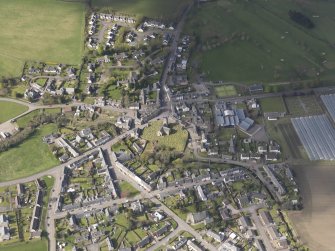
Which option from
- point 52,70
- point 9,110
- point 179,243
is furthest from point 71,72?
point 179,243

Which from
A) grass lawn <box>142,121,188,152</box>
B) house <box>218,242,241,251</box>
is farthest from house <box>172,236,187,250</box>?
grass lawn <box>142,121,188,152</box>

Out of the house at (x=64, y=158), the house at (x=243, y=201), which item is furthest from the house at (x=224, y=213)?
the house at (x=64, y=158)

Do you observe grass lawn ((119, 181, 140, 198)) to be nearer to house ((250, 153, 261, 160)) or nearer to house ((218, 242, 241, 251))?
house ((218, 242, 241, 251))

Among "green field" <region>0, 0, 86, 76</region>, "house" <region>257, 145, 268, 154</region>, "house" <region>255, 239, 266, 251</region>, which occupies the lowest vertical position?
"house" <region>255, 239, 266, 251</region>

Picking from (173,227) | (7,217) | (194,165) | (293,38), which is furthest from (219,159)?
(293,38)

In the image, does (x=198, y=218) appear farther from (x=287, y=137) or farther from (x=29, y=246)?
(x=287, y=137)

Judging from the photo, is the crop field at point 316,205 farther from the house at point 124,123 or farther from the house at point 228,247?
the house at point 124,123

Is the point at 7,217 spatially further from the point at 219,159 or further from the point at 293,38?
the point at 293,38
